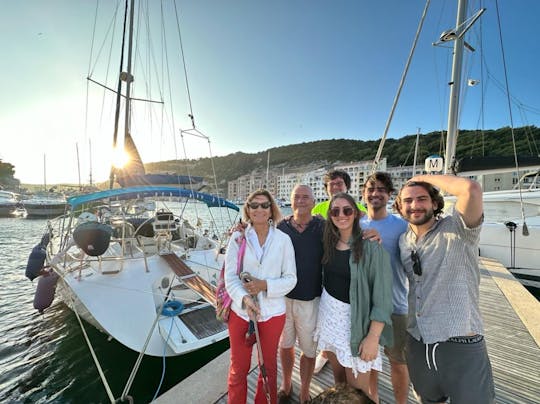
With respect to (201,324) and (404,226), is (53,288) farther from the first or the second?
(404,226)

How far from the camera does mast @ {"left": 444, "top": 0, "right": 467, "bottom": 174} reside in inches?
280

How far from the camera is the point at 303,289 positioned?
2094mm

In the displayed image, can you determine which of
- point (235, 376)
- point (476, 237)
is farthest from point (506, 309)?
point (235, 376)

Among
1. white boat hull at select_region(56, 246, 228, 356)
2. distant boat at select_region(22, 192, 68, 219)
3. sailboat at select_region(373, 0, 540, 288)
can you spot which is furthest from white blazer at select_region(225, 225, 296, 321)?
distant boat at select_region(22, 192, 68, 219)

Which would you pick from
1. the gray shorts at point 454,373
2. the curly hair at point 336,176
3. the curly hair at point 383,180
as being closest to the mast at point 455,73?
the curly hair at point 336,176

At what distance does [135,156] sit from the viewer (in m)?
9.05

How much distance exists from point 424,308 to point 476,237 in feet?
1.83

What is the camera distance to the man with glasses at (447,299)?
1.47m

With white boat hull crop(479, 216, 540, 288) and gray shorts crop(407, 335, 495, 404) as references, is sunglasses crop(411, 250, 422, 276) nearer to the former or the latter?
gray shorts crop(407, 335, 495, 404)

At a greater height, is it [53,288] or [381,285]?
[381,285]

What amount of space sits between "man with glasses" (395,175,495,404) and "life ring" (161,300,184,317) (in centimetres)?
443

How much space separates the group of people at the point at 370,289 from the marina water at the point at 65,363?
326 cm

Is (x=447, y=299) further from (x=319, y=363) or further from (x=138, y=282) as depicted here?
(x=138, y=282)

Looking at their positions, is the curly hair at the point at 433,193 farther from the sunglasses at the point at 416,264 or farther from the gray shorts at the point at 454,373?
the gray shorts at the point at 454,373
